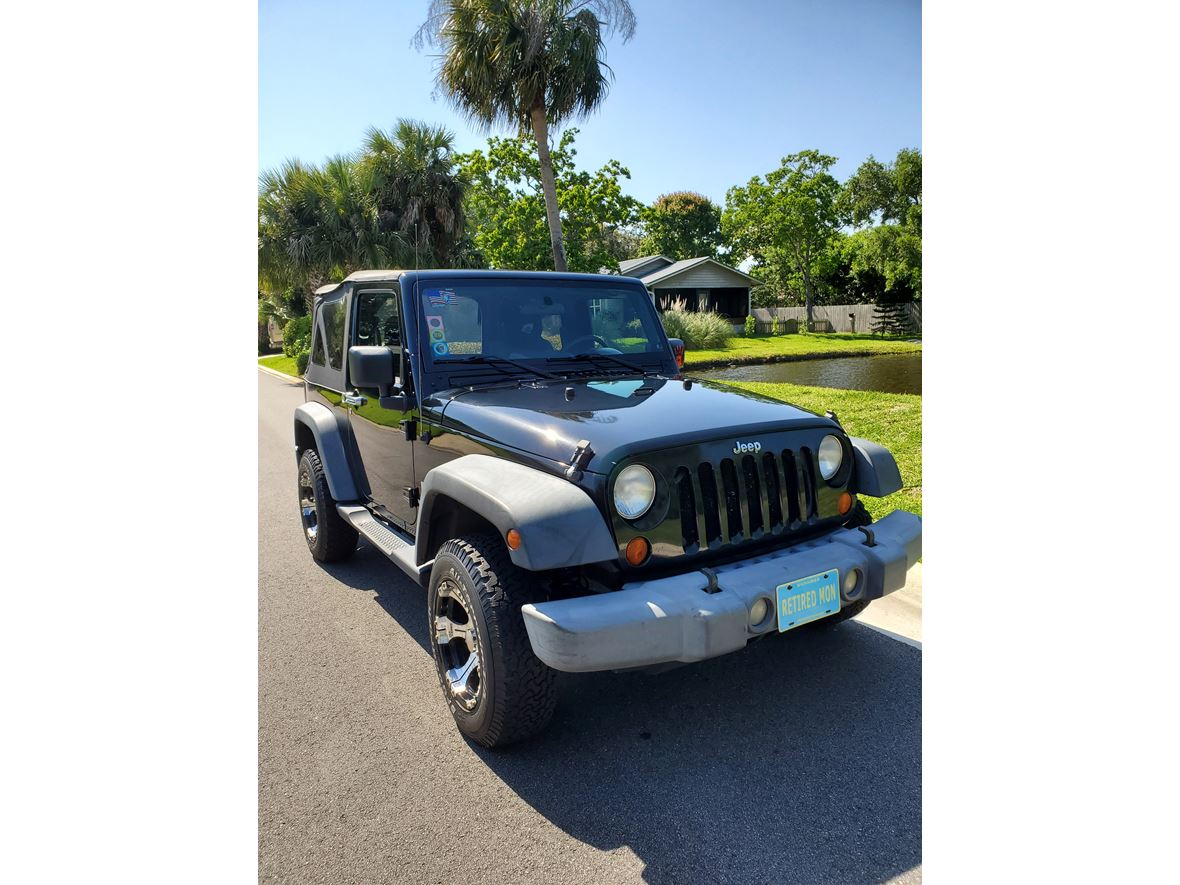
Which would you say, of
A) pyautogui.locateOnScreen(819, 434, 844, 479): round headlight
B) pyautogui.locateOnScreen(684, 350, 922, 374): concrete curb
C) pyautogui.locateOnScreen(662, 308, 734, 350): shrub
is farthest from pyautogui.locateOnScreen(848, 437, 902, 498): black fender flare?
pyautogui.locateOnScreen(662, 308, 734, 350): shrub

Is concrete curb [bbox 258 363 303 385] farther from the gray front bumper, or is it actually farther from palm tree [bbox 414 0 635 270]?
the gray front bumper

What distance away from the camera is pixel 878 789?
2.53 meters

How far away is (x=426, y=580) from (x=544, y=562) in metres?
1.05

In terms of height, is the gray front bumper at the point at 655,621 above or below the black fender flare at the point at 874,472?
below

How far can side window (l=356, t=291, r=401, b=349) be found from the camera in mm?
3836

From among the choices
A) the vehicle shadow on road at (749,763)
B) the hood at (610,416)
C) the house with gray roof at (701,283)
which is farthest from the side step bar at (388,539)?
the house with gray roof at (701,283)

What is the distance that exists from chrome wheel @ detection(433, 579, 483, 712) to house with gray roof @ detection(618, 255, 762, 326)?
30.5 meters

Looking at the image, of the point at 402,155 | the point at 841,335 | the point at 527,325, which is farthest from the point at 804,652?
the point at 841,335

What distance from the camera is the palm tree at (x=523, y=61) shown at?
13461 mm

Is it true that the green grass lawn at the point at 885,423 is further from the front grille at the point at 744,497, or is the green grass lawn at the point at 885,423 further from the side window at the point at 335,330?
the side window at the point at 335,330

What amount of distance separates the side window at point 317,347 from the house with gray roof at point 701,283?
28189 millimetres

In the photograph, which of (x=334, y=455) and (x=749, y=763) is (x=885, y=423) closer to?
(x=334, y=455)

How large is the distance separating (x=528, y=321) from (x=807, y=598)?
196cm
